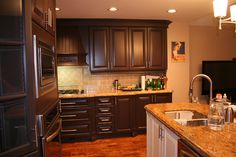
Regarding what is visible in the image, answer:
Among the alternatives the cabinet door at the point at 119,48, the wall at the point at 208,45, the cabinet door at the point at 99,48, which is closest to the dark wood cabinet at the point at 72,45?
the cabinet door at the point at 99,48

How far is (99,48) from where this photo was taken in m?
4.06

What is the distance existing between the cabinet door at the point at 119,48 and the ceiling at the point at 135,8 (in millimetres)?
306

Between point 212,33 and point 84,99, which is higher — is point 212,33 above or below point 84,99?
above

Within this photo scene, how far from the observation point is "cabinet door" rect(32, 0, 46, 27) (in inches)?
59.7

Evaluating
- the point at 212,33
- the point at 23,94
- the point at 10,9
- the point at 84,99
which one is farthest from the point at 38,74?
the point at 212,33

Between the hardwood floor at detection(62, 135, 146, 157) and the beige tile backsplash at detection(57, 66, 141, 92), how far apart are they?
1.16 metres

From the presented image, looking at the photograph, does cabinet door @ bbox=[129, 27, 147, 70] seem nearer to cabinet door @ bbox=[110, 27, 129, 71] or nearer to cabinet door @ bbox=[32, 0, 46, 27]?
cabinet door @ bbox=[110, 27, 129, 71]

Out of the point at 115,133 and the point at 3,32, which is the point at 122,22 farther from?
the point at 3,32

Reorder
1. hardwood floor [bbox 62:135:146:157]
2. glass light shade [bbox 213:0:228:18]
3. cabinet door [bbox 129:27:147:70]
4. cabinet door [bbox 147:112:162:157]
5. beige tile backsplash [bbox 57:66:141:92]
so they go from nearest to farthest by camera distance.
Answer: glass light shade [bbox 213:0:228:18] → cabinet door [bbox 147:112:162:157] → hardwood floor [bbox 62:135:146:157] → cabinet door [bbox 129:27:147:70] → beige tile backsplash [bbox 57:66:141:92]

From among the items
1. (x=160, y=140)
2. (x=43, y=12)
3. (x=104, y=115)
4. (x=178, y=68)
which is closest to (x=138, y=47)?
(x=178, y=68)

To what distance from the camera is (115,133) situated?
3967 millimetres

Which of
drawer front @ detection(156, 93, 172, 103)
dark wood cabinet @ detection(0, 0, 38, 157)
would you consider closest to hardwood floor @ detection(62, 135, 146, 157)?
drawer front @ detection(156, 93, 172, 103)

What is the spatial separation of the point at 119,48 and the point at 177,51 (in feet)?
4.36

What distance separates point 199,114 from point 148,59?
219cm
